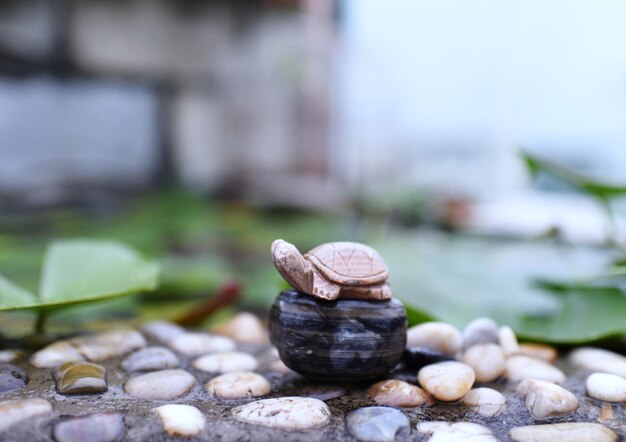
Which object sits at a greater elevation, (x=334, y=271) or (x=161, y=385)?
(x=334, y=271)

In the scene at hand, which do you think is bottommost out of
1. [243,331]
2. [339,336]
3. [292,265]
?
[243,331]

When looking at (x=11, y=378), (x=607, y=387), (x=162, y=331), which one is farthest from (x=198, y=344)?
(x=607, y=387)

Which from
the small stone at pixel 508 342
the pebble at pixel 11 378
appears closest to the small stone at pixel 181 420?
the pebble at pixel 11 378

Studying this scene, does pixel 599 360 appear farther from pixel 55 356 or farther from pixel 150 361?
pixel 55 356

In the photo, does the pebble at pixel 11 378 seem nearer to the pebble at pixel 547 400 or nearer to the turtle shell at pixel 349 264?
A: the turtle shell at pixel 349 264

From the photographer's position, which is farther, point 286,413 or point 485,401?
point 485,401

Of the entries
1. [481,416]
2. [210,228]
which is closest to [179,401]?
[481,416]

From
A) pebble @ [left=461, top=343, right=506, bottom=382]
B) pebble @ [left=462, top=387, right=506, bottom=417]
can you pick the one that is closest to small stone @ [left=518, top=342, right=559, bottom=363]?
pebble @ [left=461, top=343, right=506, bottom=382]
